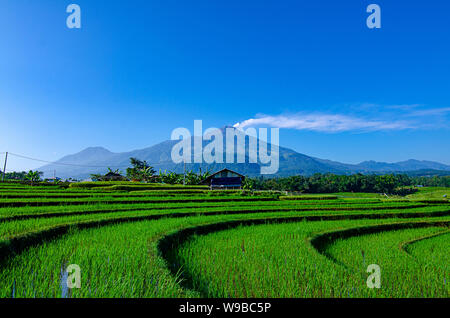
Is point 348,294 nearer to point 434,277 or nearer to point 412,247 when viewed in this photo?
point 434,277

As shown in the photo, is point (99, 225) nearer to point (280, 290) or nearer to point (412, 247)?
point (280, 290)

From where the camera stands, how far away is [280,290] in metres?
3.84

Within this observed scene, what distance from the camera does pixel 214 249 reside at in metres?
6.33

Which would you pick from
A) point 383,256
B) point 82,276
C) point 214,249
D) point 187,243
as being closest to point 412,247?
point 383,256

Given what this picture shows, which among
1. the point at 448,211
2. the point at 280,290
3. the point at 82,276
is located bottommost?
the point at 448,211

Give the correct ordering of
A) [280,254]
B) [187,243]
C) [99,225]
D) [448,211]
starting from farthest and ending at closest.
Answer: [448,211], [99,225], [187,243], [280,254]

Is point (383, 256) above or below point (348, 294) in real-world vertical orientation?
below

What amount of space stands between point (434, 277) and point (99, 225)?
9.50 metres

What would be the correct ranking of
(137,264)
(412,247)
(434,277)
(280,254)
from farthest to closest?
(412,247) < (280,254) < (434,277) < (137,264)

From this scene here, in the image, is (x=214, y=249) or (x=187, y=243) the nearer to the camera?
(x=214, y=249)
